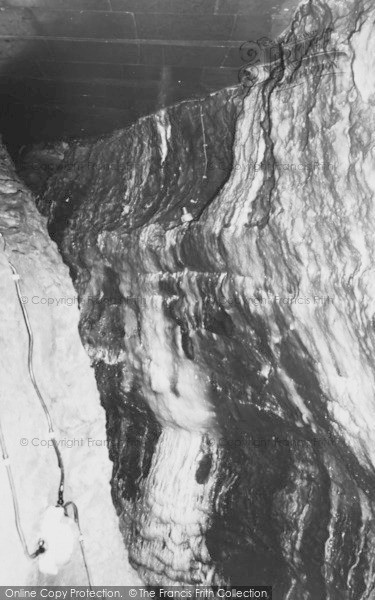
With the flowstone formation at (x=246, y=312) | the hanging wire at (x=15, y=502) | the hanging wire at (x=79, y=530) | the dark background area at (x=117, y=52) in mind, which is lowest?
the hanging wire at (x=79, y=530)

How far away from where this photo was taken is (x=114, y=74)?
4.18m

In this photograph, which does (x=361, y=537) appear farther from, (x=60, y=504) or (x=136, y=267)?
(x=136, y=267)

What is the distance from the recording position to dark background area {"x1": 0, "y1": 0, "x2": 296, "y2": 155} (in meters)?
3.37

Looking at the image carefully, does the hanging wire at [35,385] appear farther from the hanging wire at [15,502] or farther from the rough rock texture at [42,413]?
the hanging wire at [15,502]

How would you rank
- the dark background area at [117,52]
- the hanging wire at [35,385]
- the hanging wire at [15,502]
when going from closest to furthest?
the dark background area at [117,52] < the hanging wire at [15,502] < the hanging wire at [35,385]

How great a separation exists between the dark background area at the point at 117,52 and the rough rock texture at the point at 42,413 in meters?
1.42

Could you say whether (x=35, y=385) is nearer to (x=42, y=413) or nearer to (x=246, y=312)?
(x=42, y=413)

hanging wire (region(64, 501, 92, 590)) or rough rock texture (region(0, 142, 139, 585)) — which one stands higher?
rough rock texture (region(0, 142, 139, 585))

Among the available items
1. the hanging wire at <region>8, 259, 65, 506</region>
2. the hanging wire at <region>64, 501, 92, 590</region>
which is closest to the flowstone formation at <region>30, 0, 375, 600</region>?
the hanging wire at <region>64, 501, 92, 590</region>

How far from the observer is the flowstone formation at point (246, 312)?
2977 millimetres

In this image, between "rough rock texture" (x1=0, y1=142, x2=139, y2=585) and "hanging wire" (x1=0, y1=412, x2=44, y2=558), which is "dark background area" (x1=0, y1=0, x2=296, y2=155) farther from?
"hanging wire" (x1=0, y1=412, x2=44, y2=558)

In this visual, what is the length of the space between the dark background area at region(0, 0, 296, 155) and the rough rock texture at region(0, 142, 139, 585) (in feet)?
4.65

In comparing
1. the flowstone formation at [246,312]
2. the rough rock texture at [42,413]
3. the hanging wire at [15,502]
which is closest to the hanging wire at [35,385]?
the rough rock texture at [42,413]

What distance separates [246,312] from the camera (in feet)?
12.2
